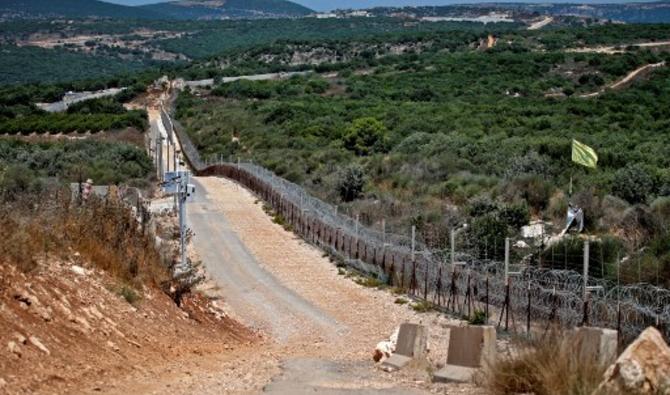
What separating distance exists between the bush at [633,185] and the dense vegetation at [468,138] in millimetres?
40

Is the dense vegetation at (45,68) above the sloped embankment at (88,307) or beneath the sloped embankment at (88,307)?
beneath

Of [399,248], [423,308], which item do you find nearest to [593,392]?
[423,308]

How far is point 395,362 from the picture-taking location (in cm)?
1240

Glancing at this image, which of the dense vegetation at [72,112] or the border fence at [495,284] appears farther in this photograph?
the dense vegetation at [72,112]

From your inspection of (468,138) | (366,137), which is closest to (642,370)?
(468,138)

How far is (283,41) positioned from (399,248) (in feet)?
494

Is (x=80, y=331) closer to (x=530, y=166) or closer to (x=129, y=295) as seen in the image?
(x=129, y=295)

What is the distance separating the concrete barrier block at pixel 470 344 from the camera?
1100 centimetres

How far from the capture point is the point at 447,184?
35844 mm

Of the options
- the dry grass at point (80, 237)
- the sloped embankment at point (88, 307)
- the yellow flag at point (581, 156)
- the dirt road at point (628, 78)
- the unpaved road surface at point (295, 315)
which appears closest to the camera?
the sloped embankment at point (88, 307)

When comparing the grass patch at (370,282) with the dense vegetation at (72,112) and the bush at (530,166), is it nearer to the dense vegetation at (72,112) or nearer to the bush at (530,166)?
the bush at (530,166)

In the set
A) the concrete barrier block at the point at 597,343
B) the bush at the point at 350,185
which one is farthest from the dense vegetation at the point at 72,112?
the concrete barrier block at the point at 597,343

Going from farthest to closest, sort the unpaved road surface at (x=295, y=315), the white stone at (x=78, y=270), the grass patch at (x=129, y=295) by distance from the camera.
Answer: the grass patch at (x=129, y=295) → the white stone at (x=78, y=270) → the unpaved road surface at (x=295, y=315)

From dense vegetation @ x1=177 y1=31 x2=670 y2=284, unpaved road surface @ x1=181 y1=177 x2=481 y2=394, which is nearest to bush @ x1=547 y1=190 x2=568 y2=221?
dense vegetation @ x1=177 y1=31 x2=670 y2=284
